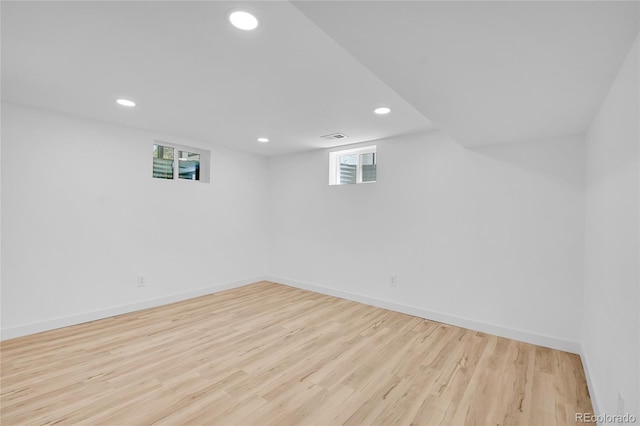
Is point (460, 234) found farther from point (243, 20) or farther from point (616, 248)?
point (243, 20)

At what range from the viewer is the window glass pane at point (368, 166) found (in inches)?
166

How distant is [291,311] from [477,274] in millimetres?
2230

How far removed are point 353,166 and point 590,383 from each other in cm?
340

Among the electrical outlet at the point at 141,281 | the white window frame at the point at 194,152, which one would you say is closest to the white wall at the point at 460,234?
the white window frame at the point at 194,152

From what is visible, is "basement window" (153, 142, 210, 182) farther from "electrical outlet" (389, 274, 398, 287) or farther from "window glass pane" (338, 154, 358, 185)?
"electrical outlet" (389, 274, 398, 287)

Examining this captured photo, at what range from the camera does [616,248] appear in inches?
60.1

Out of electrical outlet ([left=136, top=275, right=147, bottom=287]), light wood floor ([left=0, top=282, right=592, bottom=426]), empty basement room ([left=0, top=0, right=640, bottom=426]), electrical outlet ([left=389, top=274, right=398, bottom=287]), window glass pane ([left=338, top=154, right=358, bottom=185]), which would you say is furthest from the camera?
window glass pane ([left=338, top=154, right=358, bottom=185])

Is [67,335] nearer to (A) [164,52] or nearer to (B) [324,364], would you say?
(B) [324,364]

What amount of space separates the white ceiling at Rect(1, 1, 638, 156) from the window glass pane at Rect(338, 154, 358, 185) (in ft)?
4.77

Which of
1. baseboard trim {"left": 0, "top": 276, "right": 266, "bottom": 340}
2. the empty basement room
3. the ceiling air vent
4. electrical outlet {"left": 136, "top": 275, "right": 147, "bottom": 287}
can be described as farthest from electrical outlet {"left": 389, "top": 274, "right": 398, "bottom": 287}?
electrical outlet {"left": 136, "top": 275, "right": 147, "bottom": 287}

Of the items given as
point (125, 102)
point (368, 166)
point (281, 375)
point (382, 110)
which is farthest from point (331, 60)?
point (368, 166)

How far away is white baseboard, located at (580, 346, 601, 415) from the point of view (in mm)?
1830
